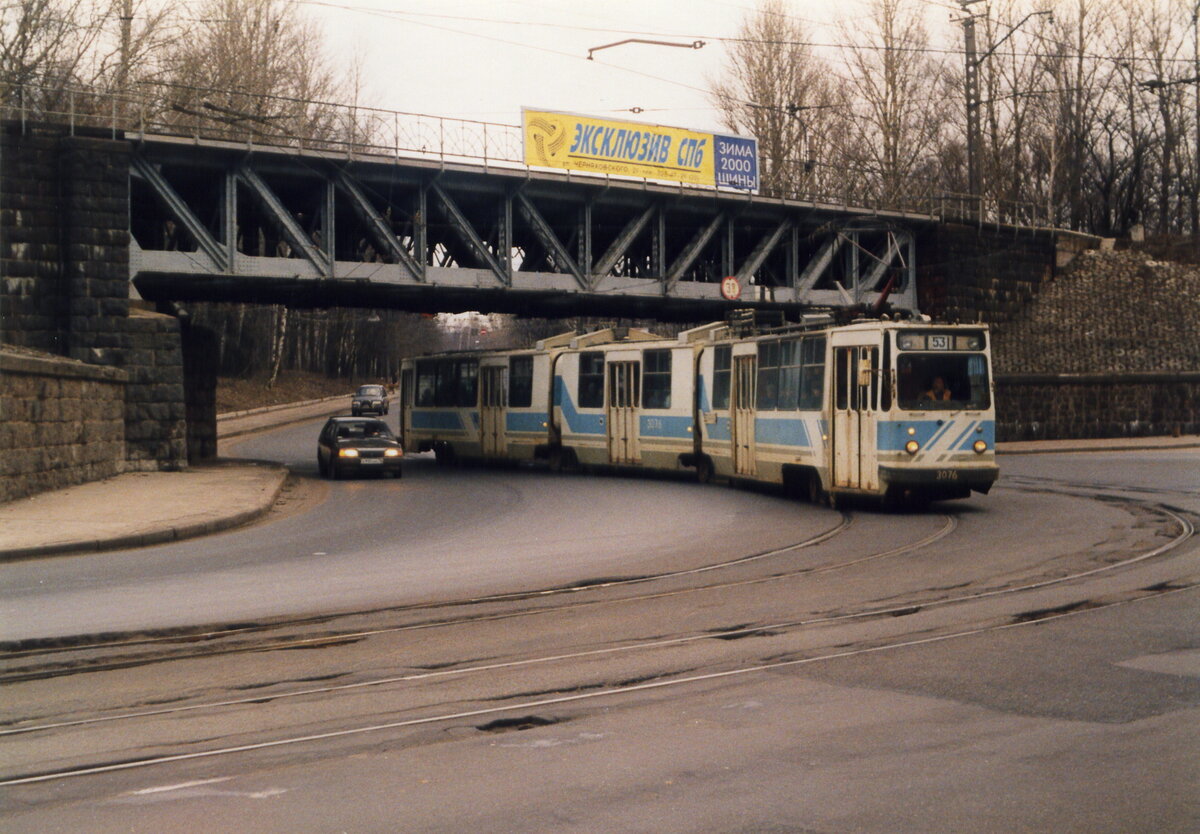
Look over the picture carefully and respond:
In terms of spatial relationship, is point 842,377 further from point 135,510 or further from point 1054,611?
point 135,510

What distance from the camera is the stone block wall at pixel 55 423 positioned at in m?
19.4

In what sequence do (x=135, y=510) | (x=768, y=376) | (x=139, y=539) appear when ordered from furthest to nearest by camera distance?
(x=768, y=376)
(x=135, y=510)
(x=139, y=539)

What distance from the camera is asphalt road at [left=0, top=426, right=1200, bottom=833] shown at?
5.51 metres

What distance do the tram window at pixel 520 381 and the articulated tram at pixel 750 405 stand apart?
0.05 meters

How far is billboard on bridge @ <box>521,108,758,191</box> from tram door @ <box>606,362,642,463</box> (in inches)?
309

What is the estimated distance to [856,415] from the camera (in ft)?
66.6

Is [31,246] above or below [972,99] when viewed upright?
below

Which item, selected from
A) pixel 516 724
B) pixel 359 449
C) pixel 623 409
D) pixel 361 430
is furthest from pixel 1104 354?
pixel 516 724

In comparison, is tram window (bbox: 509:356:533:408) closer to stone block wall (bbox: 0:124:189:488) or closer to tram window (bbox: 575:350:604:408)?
tram window (bbox: 575:350:604:408)

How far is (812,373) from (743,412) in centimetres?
325

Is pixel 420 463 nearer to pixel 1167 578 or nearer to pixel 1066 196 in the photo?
pixel 1167 578

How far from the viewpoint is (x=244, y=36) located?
57094mm

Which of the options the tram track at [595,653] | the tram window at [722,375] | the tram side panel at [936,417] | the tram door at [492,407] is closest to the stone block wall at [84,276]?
the tram door at [492,407]

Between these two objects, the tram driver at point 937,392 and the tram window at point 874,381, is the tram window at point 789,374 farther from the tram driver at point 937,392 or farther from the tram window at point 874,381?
the tram driver at point 937,392
